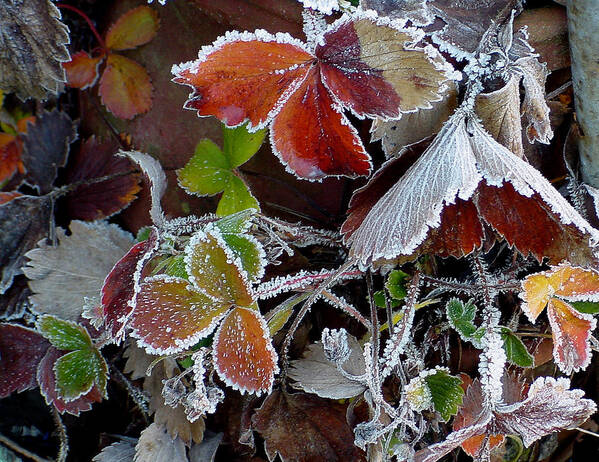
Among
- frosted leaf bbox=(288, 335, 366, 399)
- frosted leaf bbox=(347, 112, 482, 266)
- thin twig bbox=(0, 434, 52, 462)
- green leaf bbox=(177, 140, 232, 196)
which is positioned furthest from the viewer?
thin twig bbox=(0, 434, 52, 462)

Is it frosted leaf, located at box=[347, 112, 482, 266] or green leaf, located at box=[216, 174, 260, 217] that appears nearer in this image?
frosted leaf, located at box=[347, 112, 482, 266]

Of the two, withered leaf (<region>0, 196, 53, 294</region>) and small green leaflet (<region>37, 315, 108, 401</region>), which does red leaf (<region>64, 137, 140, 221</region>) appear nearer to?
withered leaf (<region>0, 196, 53, 294</region>)

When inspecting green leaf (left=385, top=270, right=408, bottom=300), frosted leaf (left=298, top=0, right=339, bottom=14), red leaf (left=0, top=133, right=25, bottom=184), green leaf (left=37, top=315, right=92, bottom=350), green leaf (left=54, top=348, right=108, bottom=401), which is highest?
frosted leaf (left=298, top=0, right=339, bottom=14)

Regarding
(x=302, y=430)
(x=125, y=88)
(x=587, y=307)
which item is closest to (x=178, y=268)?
(x=302, y=430)

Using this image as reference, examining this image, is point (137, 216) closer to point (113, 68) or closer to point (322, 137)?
point (113, 68)

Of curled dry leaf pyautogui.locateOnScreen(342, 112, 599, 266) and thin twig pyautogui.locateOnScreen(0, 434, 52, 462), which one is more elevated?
curled dry leaf pyautogui.locateOnScreen(342, 112, 599, 266)

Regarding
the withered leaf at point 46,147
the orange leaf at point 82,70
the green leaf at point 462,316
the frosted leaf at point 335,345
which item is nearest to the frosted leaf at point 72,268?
the withered leaf at point 46,147

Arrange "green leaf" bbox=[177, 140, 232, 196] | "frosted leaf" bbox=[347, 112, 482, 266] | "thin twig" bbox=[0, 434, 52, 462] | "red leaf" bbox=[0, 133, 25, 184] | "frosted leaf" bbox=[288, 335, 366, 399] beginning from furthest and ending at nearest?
1. "red leaf" bbox=[0, 133, 25, 184]
2. "thin twig" bbox=[0, 434, 52, 462]
3. "green leaf" bbox=[177, 140, 232, 196]
4. "frosted leaf" bbox=[288, 335, 366, 399]
5. "frosted leaf" bbox=[347, 112, 482, 266]

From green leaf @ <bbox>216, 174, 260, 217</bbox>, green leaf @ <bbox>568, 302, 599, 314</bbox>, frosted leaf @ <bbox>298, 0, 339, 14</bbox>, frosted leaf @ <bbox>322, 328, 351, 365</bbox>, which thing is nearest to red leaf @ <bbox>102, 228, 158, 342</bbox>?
green leaf @ <bbox>216, 174, 260, 217</bbox>
